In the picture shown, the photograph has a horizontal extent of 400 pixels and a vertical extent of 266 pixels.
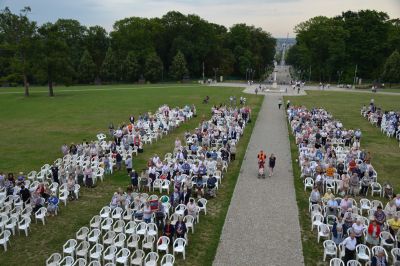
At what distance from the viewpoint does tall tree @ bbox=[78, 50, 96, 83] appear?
80.9 metres

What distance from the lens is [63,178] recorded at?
17203 mm

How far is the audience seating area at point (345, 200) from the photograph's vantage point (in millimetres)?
11141

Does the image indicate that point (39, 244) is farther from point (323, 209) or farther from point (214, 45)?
point (214, 45)

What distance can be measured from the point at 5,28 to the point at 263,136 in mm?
45011

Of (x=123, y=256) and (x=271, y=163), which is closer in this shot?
(x=123, y=256)

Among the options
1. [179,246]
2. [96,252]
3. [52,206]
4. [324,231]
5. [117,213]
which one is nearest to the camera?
[96,252]

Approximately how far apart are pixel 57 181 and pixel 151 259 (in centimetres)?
851

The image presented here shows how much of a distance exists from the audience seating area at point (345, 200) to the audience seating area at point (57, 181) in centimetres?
796

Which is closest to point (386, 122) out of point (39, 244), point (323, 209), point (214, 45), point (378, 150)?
point (378, 150)

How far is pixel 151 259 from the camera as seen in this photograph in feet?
34.6

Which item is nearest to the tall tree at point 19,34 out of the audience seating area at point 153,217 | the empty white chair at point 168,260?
the audience seating area at point 153,217

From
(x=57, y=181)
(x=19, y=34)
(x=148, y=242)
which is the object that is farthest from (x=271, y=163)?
(x=19, y=34)

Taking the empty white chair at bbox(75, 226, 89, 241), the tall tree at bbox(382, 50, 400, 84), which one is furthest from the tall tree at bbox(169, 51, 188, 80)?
the empty white chair at bbox(75, 226, 89, 241)

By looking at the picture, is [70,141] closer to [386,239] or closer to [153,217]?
[153,217]
